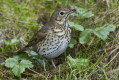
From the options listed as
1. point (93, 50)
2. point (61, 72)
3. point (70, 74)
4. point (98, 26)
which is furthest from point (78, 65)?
point (98, 26)

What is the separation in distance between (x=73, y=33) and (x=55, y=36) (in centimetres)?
68

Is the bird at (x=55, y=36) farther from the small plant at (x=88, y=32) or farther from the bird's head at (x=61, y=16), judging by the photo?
the small plant at (x=88, y=32)

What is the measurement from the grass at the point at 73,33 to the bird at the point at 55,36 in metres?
0.25

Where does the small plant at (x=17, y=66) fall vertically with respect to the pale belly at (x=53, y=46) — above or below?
below

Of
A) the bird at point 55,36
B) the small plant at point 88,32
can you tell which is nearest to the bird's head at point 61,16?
the bird at point 55,36

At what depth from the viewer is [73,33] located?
4805mm

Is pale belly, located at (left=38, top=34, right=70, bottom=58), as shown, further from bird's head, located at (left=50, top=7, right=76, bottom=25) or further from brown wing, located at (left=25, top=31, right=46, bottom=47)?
bird's head, located at (left=50, top=7, right=76, bottom=25)

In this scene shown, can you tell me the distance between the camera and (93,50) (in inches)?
178

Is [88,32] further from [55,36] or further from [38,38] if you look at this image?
[38,38]

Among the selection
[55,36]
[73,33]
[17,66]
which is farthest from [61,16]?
[17,66]

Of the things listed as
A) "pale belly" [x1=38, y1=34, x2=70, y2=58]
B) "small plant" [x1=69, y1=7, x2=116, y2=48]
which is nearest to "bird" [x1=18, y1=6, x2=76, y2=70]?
"pale belly" [x1=38, y1=34, x2=70, y2=58]

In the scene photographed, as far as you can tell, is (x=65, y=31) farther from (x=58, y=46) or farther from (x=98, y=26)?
(x=98, y=26)

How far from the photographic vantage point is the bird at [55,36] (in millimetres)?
4184

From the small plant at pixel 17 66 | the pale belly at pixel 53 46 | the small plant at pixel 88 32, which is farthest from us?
the small plant at pixel 88 32
